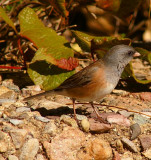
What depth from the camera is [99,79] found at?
2.93m

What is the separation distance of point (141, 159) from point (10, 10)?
2512 millimetres

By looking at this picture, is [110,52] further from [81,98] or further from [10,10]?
[10,10]

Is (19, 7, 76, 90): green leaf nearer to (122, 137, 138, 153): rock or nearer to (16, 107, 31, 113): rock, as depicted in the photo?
(16, 107, 31, 113): rock

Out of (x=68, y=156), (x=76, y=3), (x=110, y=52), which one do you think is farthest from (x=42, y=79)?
(x=76, y=3)

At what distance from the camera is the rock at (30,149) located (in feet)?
8.34

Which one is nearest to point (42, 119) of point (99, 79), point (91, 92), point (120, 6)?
point (91, 92)

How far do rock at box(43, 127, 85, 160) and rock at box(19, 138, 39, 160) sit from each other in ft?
0.27

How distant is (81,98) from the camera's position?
3.01 metres

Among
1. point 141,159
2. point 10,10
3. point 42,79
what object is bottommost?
point 141,159

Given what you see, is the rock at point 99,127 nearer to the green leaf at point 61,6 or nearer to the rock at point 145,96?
the rock at point 145,96

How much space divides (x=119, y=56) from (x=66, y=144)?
986mm

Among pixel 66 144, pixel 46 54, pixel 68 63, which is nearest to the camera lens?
pixel 66 144

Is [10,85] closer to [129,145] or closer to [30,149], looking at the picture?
[30,149]

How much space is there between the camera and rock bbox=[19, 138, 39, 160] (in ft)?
8.34
